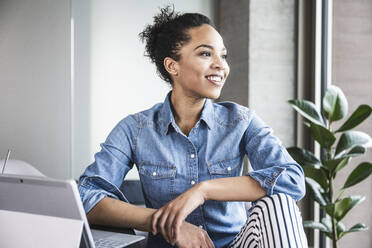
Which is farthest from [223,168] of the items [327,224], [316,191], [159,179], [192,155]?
[327,224]

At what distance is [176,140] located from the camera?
1.53 m

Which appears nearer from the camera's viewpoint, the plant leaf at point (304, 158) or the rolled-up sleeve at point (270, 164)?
the rolled-up sleeve at point (270, 164)

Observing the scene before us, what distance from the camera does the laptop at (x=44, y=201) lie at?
2.60 feet

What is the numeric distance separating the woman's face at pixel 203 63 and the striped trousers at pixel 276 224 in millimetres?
495

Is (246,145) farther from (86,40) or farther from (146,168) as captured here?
(86,40)

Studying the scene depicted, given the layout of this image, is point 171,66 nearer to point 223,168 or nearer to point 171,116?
point 171,116

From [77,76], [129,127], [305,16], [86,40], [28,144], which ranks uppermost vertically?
[305,16]

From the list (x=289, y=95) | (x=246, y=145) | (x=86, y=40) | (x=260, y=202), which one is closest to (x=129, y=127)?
(x=246, y=145)

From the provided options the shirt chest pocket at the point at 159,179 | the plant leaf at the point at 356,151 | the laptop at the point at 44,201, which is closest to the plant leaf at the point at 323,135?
the plant leaf at the point at 356,151

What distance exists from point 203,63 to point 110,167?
48 cm

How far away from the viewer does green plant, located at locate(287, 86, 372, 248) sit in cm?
231

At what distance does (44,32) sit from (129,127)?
1346 millimetres

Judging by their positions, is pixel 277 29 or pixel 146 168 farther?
pixel 277 29

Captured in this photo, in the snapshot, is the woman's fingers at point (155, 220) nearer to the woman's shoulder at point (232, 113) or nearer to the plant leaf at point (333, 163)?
the woman's shoulder at point (232, 113)
